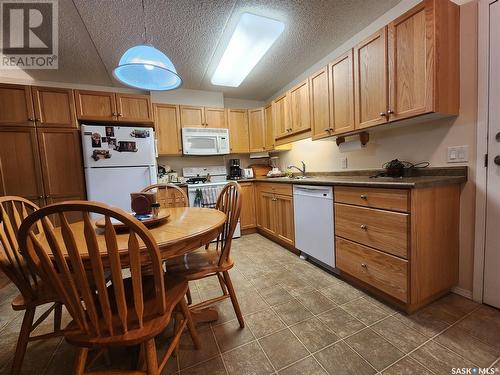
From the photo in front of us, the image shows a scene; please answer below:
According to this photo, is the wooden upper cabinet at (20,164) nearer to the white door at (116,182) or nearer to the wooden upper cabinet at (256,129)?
the white door at (116,182)

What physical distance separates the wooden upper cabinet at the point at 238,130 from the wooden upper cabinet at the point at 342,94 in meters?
1.81

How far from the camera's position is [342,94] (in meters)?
2.12

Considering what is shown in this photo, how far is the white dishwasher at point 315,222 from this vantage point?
201cm

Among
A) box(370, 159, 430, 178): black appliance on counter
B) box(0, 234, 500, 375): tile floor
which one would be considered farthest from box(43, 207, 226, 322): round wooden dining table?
box(370, 159, 430, 178): black appliance on counter

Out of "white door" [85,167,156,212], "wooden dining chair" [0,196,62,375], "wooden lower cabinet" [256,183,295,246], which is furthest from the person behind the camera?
"wooden lower cabinet" [256,183,295,246]

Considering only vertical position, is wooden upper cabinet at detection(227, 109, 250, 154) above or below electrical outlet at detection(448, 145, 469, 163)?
above

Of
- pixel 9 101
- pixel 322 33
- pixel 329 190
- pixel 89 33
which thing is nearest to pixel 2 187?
pixel 9 101

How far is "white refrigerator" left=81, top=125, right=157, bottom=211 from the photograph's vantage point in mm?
2539

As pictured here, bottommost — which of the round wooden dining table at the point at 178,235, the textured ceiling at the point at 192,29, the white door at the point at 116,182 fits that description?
the round wooden dining table at the point at 178,235

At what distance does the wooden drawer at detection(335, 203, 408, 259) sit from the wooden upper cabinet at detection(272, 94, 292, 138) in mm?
1577

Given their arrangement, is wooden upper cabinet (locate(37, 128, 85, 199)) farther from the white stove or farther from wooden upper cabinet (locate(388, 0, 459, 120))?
wooden upper cabinet (locate(388, 0, 459, 120))

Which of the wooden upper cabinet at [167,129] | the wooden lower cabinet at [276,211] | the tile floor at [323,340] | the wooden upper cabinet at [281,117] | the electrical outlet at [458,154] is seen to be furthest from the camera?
the wooden upper cabinet at [167,129]

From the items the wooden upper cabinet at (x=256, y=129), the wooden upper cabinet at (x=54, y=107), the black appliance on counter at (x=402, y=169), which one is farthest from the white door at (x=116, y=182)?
the black appliance on counter at (x=402, y=169)

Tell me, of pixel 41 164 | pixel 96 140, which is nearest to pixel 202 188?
pixel 96 140
